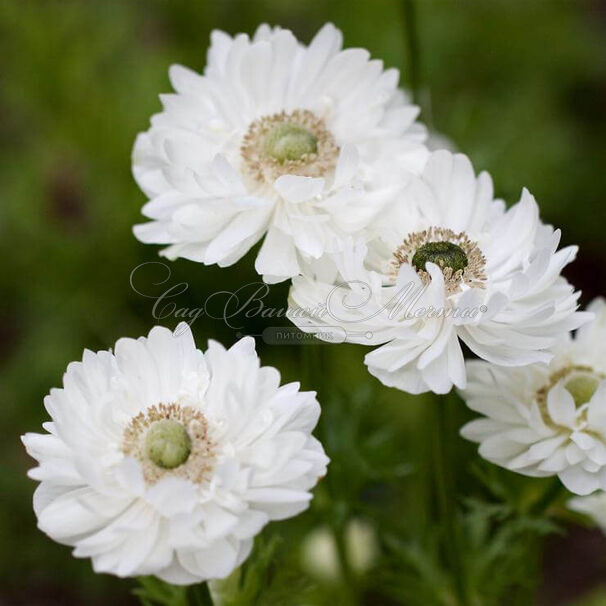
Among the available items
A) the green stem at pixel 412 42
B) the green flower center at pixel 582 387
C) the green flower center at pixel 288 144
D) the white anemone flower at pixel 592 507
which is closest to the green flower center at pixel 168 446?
the green flower center at pixel 288 144

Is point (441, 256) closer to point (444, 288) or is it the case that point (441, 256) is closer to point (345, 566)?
point (444, 288)

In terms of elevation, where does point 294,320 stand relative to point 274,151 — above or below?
below

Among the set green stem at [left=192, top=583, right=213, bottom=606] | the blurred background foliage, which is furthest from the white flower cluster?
the blurred background foliage

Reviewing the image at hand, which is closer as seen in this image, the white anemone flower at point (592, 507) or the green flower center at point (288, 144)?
the green flower center at point (288, 144)

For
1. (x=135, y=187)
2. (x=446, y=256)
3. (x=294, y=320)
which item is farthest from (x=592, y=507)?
(x=135, y=187)

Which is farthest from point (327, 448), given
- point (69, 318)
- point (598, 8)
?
point (598, 8)

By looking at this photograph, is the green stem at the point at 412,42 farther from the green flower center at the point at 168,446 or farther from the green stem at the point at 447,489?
the green flower center at the point at 168,446

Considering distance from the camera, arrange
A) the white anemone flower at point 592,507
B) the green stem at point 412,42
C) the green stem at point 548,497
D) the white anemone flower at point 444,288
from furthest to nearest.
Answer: the green stem at point 412,42
the white anemone flower at point 592,507
the green stem at point 548,497
the white anemone flower at point 444,288
